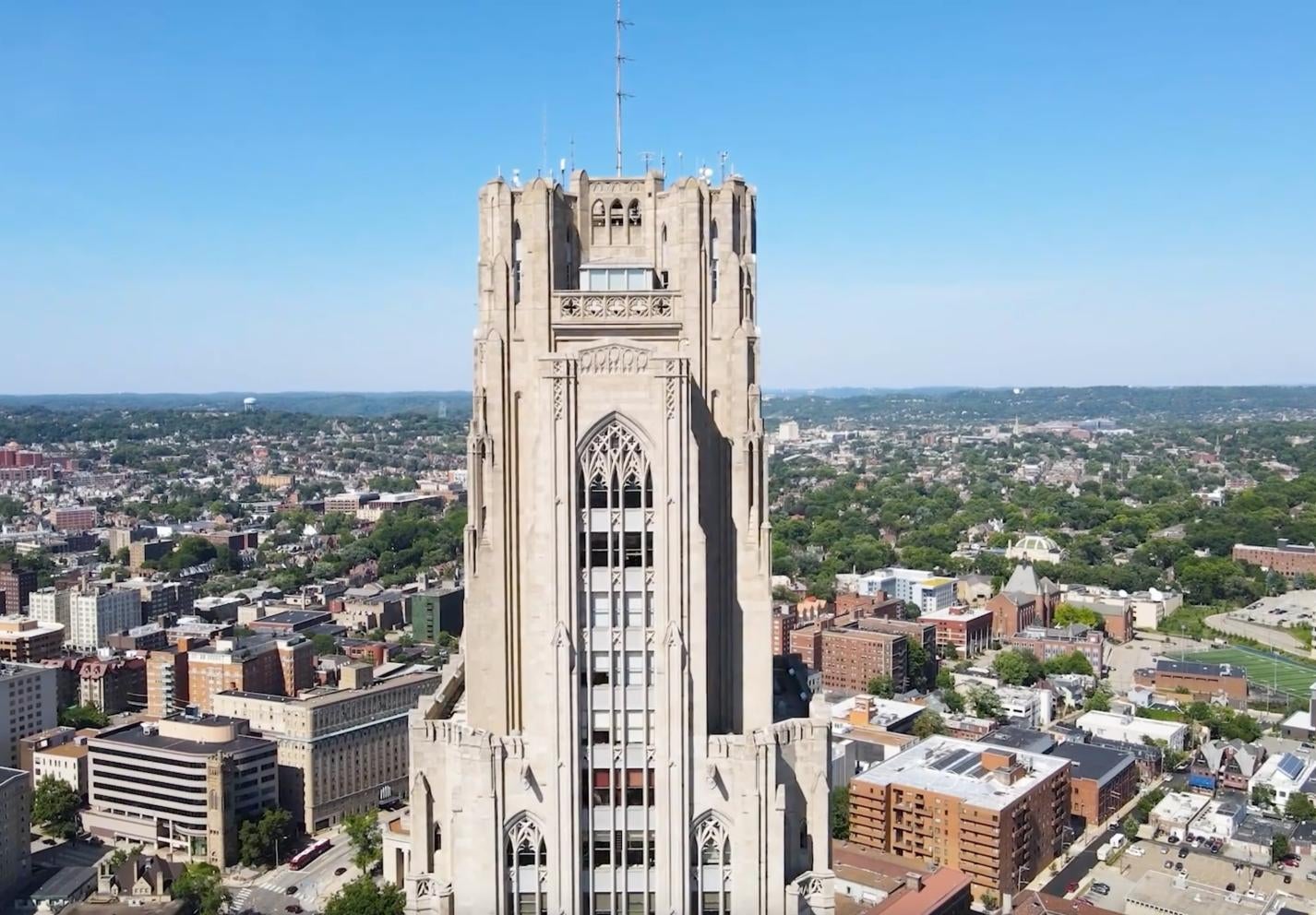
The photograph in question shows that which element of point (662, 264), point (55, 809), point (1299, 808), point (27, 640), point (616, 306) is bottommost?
point (55, 809)

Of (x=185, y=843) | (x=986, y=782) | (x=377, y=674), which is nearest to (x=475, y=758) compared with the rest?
(x=986, y=782)

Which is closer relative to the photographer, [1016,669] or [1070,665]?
[1016,669]

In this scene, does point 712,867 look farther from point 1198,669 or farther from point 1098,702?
point 1198,669

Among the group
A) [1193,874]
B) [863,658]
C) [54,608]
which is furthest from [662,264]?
[54,608]

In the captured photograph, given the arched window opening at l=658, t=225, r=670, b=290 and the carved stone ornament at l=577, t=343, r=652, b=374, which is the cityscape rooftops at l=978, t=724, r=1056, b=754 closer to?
the arched window opening at l=658, t=225, r=670, b=290

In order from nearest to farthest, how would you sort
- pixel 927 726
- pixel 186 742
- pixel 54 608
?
pixel 186 742 → pixel 927 726 → pixel 54 608

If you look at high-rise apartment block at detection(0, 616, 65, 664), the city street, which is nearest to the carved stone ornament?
the city street

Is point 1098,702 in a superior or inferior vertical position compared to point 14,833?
inferior
